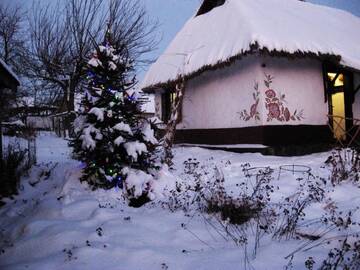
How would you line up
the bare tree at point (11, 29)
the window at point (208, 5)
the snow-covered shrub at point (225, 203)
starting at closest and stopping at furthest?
1. the snow-covered shrub at point (225, 203)
2. the window at point (208, 5)
3. the bare tree at point (11, 29)

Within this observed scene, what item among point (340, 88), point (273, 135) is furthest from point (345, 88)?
point (273, 135)

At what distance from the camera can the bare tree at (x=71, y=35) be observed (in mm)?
14680

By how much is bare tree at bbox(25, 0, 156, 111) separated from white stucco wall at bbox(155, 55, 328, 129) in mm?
6114

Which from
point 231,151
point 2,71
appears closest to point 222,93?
point 231,151

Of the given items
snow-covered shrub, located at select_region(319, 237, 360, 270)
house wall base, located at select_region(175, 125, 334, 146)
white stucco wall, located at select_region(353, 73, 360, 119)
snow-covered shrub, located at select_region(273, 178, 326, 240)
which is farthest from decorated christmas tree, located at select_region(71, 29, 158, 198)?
white stucco wall, located at select_region(353, 73, 360, 119)

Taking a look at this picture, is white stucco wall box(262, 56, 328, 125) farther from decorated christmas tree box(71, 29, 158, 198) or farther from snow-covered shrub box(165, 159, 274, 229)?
decorated christmas tree box(71, 29, 158, 198)

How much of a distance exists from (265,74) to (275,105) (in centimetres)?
86

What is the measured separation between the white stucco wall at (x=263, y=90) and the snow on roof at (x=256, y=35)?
67 cm

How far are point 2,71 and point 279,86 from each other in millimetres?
6649

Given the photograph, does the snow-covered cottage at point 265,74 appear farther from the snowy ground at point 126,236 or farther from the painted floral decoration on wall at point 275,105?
the snowy ground at point 126,236

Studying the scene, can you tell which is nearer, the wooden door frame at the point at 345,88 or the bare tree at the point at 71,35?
the wooden door frame at the point at 345,88

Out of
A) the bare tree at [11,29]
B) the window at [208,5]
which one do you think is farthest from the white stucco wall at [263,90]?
the bare tree at [11,29]

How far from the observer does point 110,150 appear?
17.0 ft

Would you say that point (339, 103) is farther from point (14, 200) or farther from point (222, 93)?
point (14, 200)
